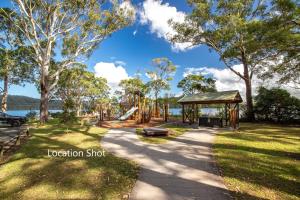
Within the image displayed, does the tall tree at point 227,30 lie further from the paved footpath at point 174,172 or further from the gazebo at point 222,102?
the paved footpath at point 174,172

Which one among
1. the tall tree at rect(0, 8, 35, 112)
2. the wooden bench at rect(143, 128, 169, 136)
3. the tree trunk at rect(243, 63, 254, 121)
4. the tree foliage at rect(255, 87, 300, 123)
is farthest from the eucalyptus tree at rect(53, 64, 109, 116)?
the tree foliage at rect(255, 87, 300, 123)

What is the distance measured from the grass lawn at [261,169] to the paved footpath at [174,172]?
428mm

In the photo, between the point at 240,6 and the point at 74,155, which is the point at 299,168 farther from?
the point at 240,6

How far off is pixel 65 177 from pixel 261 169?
571 cm

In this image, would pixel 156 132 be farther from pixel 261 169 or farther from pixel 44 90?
pixel 44 90

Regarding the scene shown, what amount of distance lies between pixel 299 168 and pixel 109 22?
1944 cm

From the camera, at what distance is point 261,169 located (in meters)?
5.83

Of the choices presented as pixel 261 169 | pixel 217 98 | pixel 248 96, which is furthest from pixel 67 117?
pixel 248 96

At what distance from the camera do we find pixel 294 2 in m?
11.1

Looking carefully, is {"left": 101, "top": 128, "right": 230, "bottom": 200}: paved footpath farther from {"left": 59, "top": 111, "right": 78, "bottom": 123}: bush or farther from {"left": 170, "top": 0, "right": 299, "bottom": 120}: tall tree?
{"left": 170, "top": 0, "right": 299, "bottom": 120}: tall tree

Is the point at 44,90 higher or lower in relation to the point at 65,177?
higher

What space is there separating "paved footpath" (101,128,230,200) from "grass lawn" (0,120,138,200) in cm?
45

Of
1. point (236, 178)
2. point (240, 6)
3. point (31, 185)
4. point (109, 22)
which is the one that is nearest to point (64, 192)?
point (31, 185)

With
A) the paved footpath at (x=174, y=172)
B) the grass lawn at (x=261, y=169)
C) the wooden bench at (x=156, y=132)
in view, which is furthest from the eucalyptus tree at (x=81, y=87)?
the grass lawn at (x=261, y=169)
